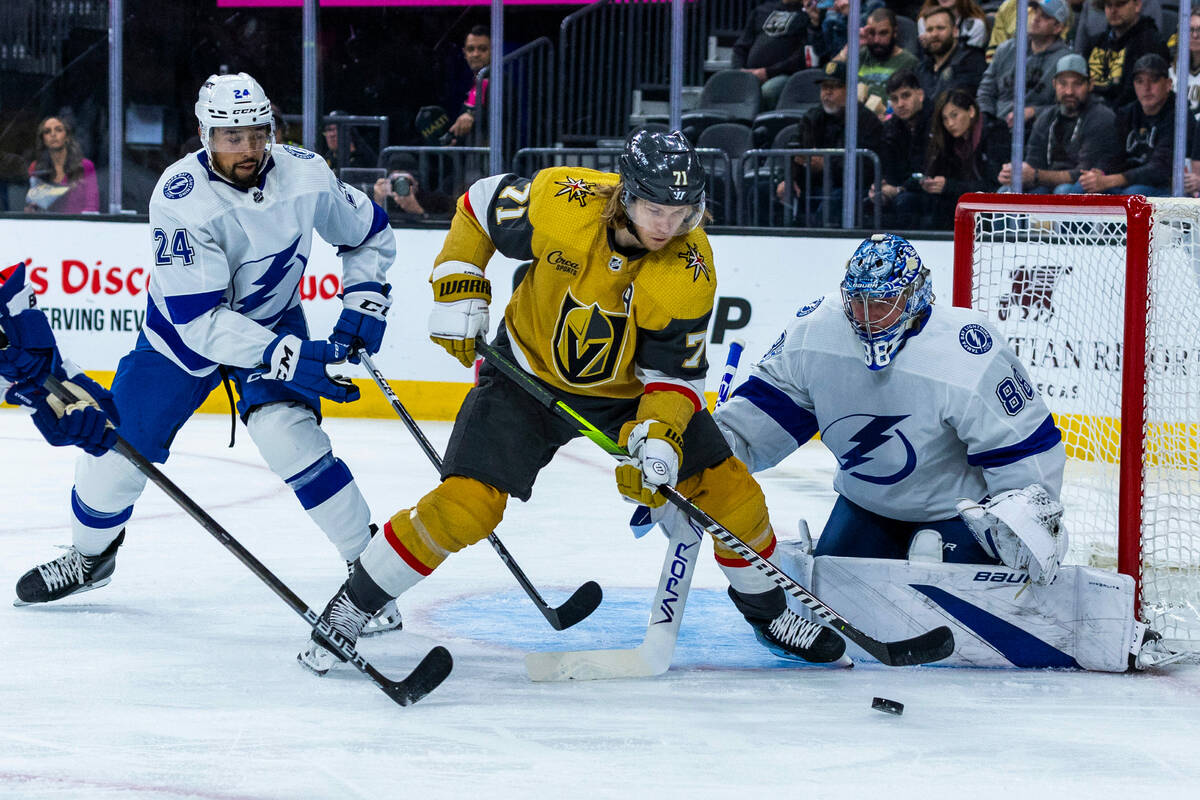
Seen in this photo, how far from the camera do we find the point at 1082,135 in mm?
5191

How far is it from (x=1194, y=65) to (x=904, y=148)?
1053mm

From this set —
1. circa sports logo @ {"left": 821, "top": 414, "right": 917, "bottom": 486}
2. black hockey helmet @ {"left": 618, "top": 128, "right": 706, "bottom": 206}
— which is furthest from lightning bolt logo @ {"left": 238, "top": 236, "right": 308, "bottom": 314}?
circa sports logo @ {"left": 821, "top": 414, "right": 917, "bottom": 486}

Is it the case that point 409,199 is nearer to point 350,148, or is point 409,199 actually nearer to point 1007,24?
point 350,148

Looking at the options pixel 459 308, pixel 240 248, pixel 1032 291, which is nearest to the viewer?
pixel 459 308

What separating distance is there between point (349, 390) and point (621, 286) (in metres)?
0.65

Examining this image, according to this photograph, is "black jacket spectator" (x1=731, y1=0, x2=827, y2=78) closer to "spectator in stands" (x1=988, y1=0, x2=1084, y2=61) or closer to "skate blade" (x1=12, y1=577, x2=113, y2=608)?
"spectator in stands" (x1=988, y1=0, x2=1084, y2=61)

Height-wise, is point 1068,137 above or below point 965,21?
below

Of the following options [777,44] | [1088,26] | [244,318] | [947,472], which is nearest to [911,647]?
[947,472]

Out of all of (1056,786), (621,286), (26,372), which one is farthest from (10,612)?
(1056,786)

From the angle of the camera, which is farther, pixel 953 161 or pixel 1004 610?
pixel 953 161

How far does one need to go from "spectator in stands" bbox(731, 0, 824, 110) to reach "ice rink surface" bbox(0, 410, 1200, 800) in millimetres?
3199

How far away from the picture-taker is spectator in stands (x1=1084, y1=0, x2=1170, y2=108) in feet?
17.0

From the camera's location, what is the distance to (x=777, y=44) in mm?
6027

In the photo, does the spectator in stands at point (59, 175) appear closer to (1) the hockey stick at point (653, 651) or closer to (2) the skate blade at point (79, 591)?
(2) the skate blade at point (79, 591)
